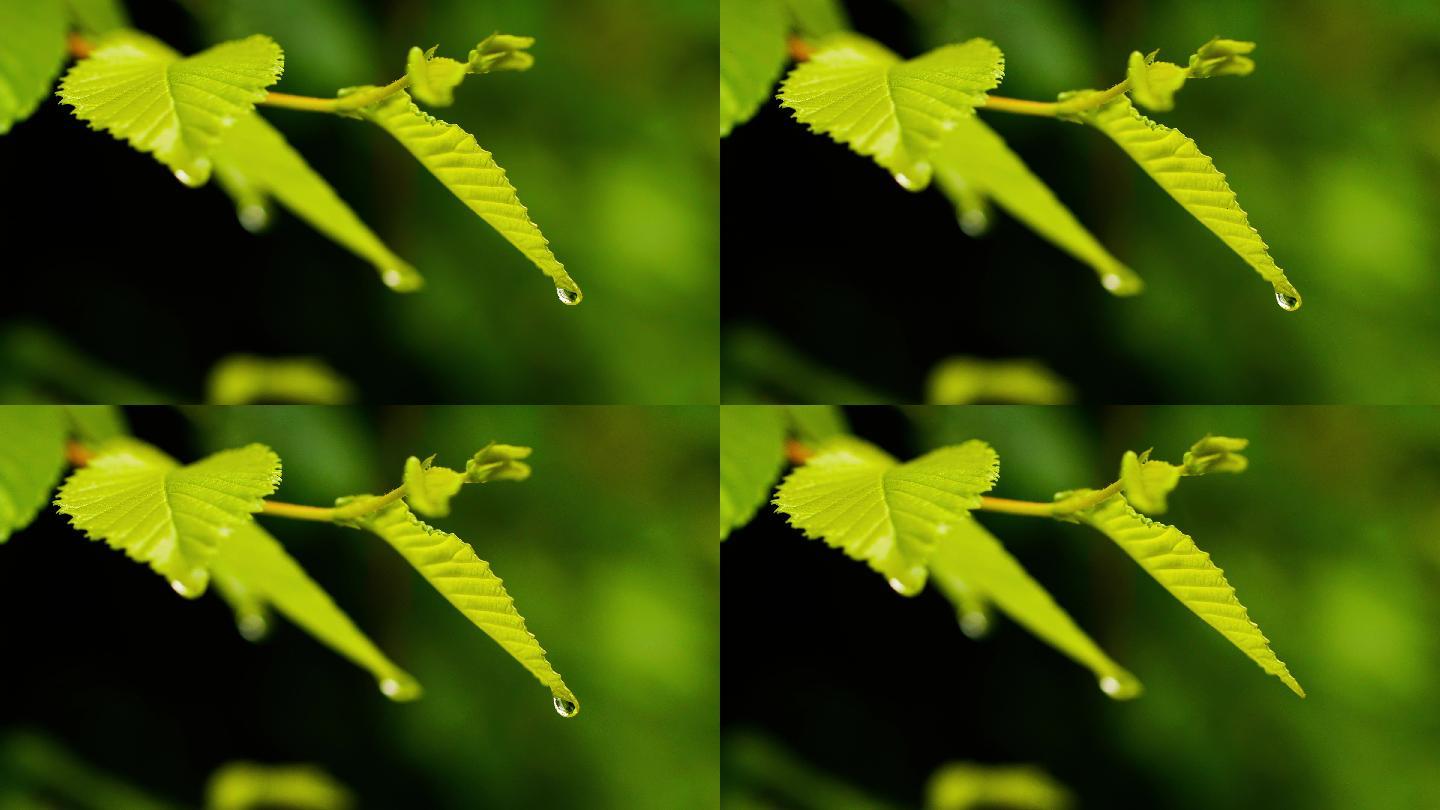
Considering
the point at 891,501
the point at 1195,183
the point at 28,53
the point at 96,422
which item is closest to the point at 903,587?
the point at 891,501

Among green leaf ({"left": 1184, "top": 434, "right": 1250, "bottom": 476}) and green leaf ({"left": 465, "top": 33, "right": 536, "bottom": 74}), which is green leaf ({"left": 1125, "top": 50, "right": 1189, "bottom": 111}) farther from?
green leaf ({"left": 465, "top": 33, "right": 536, "bottom": 74})

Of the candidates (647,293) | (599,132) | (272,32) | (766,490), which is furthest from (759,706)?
(272,32)

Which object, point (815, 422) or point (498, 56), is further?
point (815, 422)

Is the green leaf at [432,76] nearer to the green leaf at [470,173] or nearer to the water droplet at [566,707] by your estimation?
the green leaf at [470,173]

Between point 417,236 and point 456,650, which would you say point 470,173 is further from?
point 456,650

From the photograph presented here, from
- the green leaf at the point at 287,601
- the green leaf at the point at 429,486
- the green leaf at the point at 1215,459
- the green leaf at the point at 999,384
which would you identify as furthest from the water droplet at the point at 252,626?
the green leaf at the point at 1215,459

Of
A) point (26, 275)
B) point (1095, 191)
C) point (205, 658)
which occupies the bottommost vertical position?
point (205, 658)

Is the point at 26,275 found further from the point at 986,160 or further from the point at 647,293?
the point at 986,160
